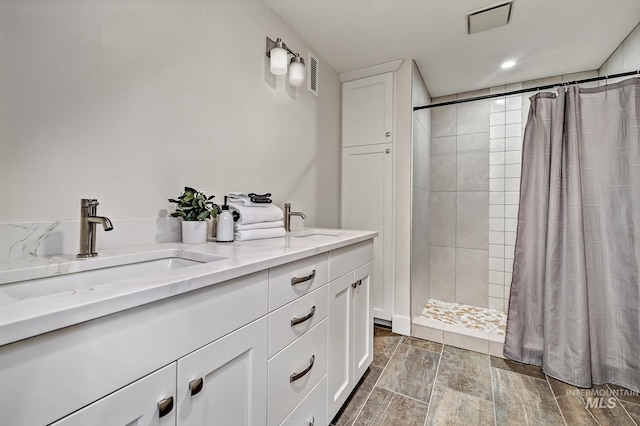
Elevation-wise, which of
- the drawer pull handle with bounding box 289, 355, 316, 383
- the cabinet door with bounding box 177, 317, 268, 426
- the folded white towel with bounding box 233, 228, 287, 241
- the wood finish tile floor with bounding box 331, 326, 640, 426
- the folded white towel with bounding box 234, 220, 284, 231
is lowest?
the wood finish tile floor with bounding box 331, 326, 640, 426

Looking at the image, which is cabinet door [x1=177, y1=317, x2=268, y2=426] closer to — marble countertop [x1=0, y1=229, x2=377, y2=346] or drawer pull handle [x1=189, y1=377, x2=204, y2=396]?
drawer pull handle [x1=189, y1=377, x2=204, y2=396]

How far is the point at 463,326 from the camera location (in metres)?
2.22

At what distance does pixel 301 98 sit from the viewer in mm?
2014

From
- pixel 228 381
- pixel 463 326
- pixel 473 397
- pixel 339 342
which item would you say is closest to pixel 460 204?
pixel 463 326

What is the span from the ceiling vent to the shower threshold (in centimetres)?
214

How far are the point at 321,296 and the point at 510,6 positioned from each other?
2.01 metres

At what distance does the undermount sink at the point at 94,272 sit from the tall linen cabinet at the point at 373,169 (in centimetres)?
172

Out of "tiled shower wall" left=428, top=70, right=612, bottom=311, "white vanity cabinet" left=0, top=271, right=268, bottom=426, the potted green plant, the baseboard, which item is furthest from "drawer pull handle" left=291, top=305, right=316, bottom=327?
"tiled shower wall" left=428, top=70, right=612, bottom=311

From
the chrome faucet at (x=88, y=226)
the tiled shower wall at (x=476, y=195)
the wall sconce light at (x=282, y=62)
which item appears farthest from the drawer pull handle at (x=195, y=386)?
the tiled shower wall at (x=476, y=195)

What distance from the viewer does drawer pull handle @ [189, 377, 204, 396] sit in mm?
604

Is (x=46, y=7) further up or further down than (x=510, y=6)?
further down

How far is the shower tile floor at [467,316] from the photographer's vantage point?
7.52 feet

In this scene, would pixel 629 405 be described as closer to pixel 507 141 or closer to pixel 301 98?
pixel 507 141

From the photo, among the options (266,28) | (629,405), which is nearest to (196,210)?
(266,28)
